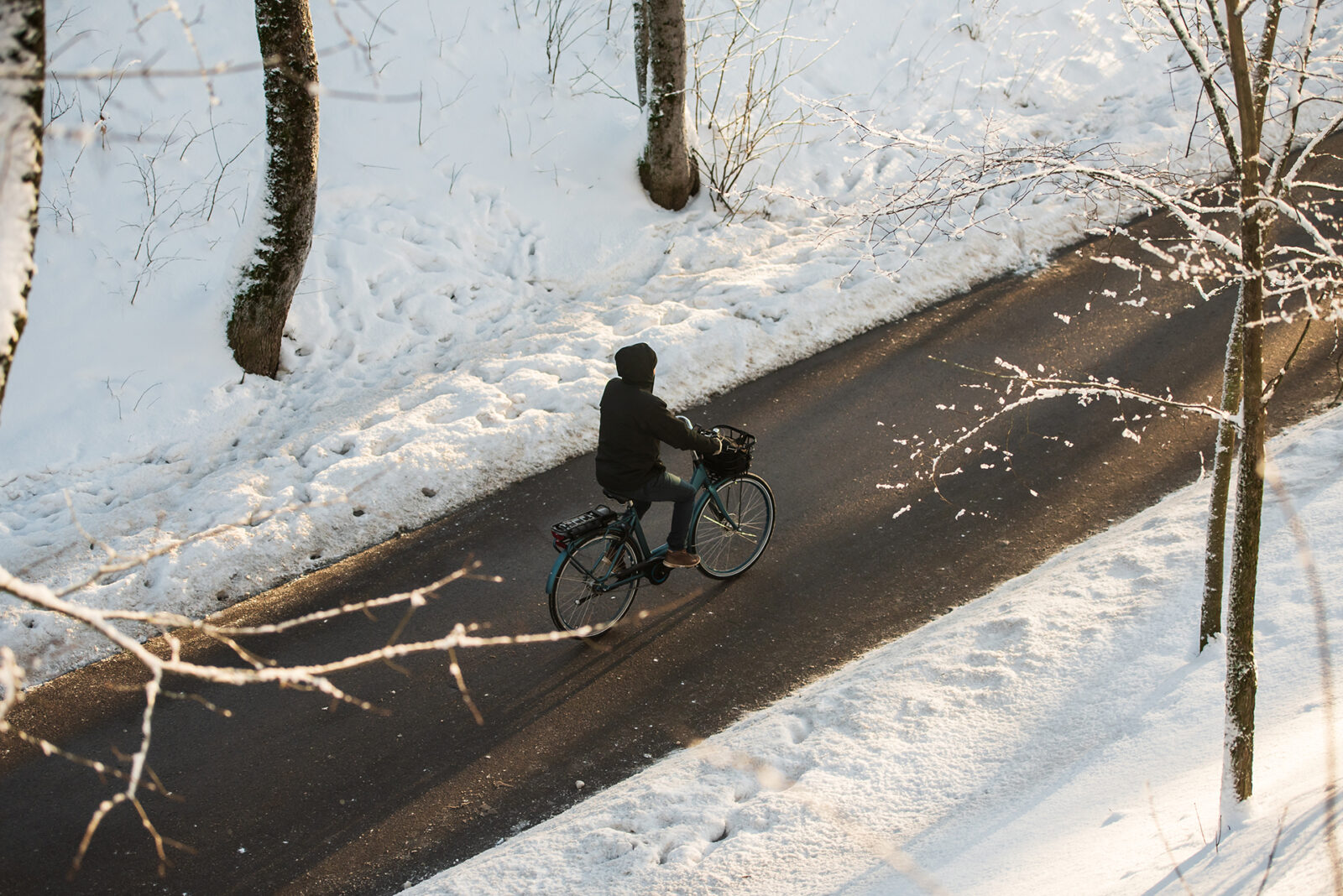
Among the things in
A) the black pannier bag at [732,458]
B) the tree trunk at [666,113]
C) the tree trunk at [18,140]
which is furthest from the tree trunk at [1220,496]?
the tree trunk at [666,113]

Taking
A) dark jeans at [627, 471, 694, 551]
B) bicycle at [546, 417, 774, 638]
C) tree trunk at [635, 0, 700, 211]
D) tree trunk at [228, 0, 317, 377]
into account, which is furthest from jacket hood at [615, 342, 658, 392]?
tree trunk at [635, 0, 700, 211]

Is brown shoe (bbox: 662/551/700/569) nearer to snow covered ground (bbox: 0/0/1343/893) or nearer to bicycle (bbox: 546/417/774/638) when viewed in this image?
bicycle (bbox: 546/417/774/638)

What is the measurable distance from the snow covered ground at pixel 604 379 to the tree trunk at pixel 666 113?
32cm

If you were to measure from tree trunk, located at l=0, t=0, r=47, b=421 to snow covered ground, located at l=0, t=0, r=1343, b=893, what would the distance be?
0.49 ft

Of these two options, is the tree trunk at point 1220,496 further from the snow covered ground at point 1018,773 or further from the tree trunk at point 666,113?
the tree trunk at point 666,113

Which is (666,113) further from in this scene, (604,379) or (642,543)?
(642,543)

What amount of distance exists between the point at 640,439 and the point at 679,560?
1074 mm

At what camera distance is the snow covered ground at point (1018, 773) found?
4.31m

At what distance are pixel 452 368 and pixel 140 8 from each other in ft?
23.0

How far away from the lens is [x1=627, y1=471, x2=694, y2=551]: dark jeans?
668cm

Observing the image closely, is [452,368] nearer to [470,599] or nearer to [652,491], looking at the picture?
[470,599]

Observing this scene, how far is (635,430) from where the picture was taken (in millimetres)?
6371

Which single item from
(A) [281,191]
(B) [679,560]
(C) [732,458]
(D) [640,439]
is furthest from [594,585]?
(A) [281,191]

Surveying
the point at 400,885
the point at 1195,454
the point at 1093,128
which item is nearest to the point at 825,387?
the point at 1195,454
